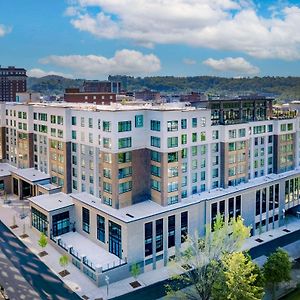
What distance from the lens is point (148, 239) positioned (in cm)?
5106

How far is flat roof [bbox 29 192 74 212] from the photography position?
59066mm

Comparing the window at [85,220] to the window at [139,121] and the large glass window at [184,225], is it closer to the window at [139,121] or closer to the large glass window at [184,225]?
the large glass window at [184,225]

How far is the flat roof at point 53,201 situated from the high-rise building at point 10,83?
4738 inches

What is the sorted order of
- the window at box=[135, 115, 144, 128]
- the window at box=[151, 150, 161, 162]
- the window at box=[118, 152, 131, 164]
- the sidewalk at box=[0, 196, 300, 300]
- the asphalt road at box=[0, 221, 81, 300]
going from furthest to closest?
1. the window at box=[135, 115, 144, 128]
2. the window at box=[151, 150, 161, 162]
3. the window at box=[118, 152, 131, 164]
4. the sidewalk at box=[0, 196, 300, 300]
5. the asphalt road at box=[0, 221, 81, 300]

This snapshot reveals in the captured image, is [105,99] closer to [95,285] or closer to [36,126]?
[36,126]

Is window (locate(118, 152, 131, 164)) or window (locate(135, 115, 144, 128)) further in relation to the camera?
window (locate(135, 115, 144, 128))

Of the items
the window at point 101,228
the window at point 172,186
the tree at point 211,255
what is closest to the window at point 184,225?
the window at point 172,186

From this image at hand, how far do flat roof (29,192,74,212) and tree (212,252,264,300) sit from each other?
2972 centimetres

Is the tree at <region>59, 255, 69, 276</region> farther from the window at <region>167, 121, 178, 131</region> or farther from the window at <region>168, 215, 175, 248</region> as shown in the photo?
the window at <region>167, 121, 178, 131</region>

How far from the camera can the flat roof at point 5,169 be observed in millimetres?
79875

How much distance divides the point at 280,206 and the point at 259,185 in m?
7.62

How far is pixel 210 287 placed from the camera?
132 ft

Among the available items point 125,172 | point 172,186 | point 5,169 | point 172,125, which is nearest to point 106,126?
point 125,172

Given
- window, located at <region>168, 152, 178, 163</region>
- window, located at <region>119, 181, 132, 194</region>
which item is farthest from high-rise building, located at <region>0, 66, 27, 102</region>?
window, located at <region>168, 152, 178, 163</region>
